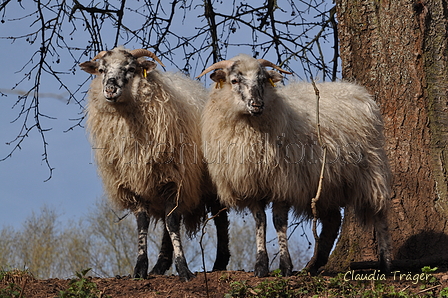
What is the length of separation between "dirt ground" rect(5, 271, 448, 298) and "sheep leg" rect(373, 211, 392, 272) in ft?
1.78

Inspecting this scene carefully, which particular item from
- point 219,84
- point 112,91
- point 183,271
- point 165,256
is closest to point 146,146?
point 112,91

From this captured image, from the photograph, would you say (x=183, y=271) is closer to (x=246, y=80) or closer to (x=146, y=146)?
(x=146, y=146)

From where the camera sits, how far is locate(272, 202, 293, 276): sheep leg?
5.46m

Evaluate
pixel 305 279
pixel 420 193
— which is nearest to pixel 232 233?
pixel 420 193

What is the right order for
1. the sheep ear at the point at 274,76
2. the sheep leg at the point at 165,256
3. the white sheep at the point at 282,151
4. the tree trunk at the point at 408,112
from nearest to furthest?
the white sheep at the point at 282,151, the sheep ear at the point at 274,76, the tree trunk at the point at 408,112, the sheep leg at the point at 165,256

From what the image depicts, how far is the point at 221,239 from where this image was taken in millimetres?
6898


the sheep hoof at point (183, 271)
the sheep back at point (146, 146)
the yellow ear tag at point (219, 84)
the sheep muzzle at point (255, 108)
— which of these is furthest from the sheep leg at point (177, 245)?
the yellow ear tag at point (219, 84)

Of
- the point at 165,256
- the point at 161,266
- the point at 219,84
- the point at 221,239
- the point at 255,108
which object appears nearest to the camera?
the point at 255,108

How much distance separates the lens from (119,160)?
234 inches

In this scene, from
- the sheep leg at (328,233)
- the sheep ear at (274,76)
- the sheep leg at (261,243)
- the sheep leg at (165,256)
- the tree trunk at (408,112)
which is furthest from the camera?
the sheep leg at (328,233)

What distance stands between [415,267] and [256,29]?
4689 millimetres

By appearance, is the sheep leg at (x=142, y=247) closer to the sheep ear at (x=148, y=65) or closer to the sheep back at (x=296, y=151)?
the sheep back at (x=296, y=151)

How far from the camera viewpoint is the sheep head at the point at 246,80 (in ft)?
18.0

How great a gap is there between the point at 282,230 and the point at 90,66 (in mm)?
2780
